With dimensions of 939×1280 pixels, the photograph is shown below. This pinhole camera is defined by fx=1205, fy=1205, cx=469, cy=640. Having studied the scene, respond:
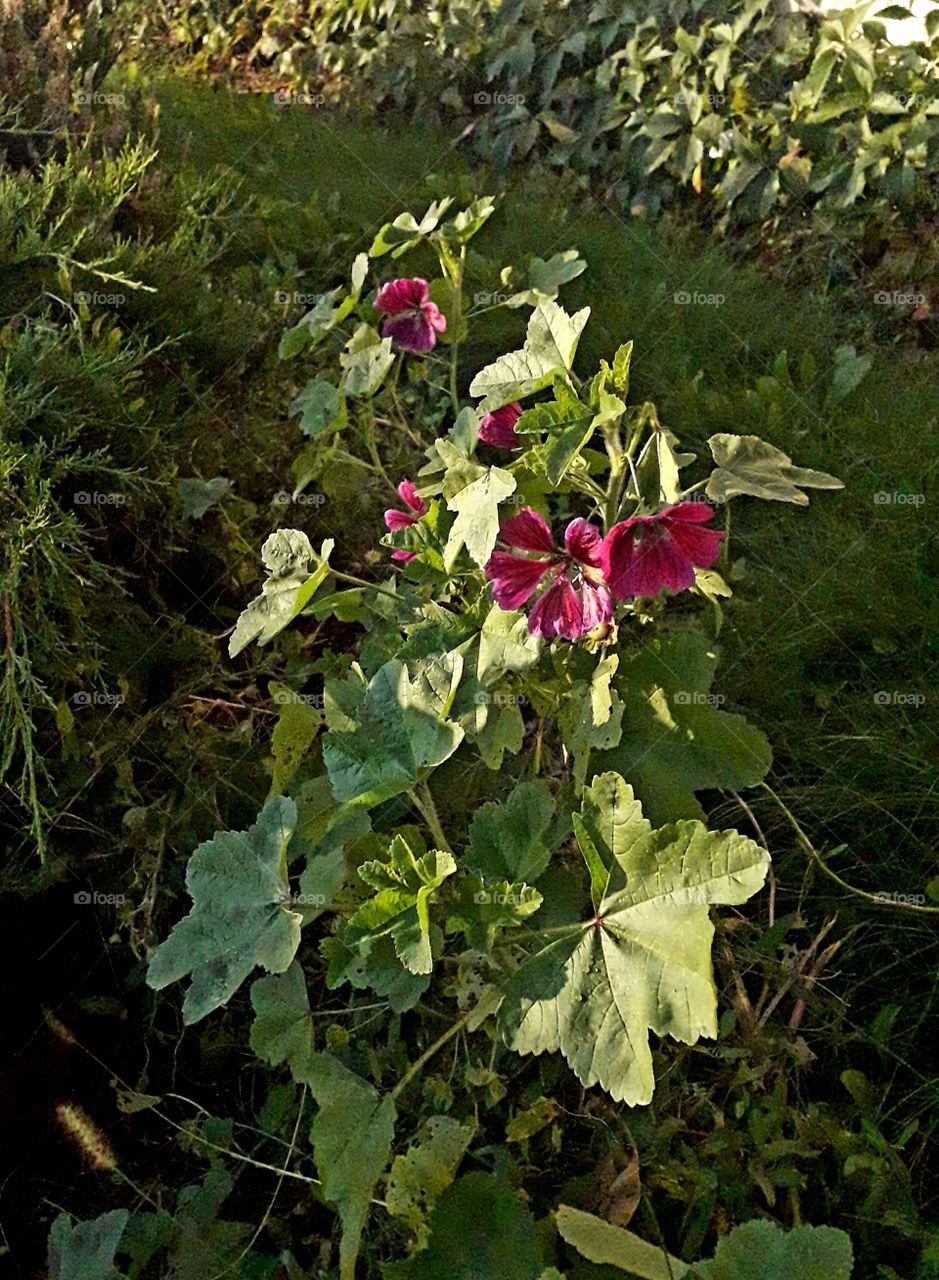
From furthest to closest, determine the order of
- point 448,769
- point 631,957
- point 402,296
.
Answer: point 402,296 → point 448,769 → point 631,957

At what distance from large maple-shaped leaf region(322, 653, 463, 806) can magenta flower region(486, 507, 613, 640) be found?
118 millimetres

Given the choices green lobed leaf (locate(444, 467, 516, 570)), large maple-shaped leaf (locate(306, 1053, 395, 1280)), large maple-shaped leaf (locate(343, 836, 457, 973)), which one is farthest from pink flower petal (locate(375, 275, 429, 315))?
large maple-shaped leaf (locate(306, 1053, 395, 1280))

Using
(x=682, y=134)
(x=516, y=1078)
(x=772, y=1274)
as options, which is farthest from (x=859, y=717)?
(x=682, y=134)

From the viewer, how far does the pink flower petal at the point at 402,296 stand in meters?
1.88

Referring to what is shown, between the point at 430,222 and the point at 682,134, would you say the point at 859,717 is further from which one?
the point at 682,134

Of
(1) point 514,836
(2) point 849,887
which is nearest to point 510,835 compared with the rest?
(1) point 514,836

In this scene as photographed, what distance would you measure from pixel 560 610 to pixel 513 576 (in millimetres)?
59

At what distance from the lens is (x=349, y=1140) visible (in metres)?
1.17

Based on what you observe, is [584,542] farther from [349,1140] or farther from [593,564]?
[349,1140]

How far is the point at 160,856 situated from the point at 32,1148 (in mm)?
413

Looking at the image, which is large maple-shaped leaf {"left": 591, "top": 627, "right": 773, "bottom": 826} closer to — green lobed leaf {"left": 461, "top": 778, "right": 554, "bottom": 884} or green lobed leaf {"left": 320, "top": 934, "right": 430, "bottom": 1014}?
green lobed leaf {"left": 461, "top": 778, "right": 554, "bottom": 884}

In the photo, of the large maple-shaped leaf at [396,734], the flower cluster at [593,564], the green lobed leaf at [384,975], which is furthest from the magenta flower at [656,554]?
the green lobed leaf at [384,975]

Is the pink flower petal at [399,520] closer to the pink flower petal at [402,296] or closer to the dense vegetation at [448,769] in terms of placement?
the dense vegetation at [448,769]

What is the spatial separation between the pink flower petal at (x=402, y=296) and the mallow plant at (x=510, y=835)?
420mm
